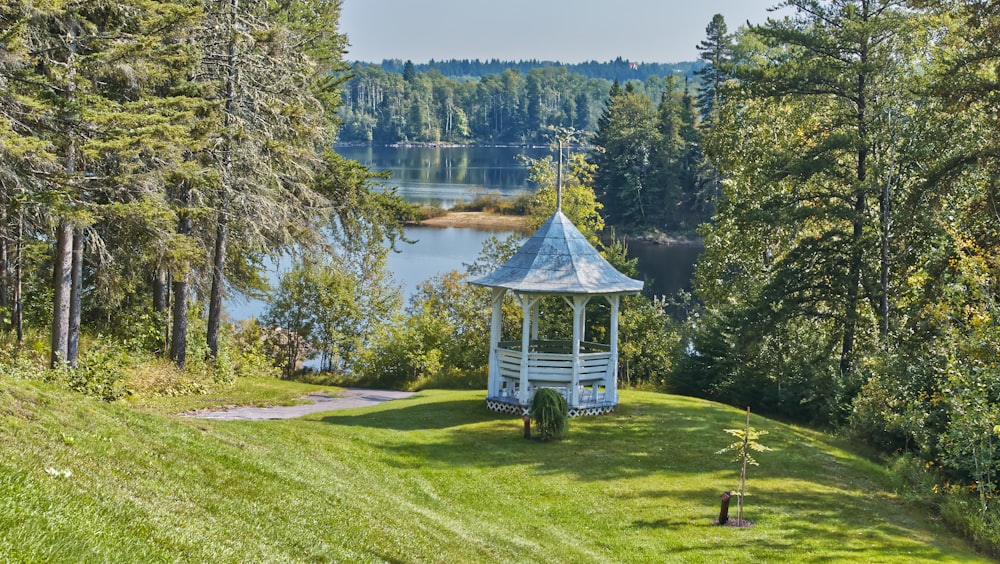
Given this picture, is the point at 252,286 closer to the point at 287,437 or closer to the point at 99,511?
the point at 287,437

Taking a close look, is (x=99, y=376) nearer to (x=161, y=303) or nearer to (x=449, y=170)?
(x=161, y=303)

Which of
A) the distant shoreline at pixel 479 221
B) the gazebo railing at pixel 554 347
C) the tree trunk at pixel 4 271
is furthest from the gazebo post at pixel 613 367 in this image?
the distant shoreline at pixel 479 221

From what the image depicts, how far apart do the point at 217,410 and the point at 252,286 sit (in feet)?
36.7

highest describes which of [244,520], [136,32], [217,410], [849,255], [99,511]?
[136,32]

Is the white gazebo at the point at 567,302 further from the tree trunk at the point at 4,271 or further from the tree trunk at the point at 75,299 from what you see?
the tree trunk at the point at 4,271

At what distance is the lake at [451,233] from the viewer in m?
49.1

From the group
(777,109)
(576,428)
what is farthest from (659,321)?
(576,428)

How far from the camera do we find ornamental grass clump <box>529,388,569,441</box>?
1659cm

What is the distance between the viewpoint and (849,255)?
2380 cm

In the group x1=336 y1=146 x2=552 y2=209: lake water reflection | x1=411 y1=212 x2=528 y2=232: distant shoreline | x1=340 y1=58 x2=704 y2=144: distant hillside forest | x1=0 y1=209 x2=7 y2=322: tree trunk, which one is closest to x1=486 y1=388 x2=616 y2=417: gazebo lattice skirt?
x1=0 y1=209 x2=7 y2=322: tree trunk

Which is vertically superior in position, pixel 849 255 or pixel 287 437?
pixel 849 255

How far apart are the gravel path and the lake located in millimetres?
8259

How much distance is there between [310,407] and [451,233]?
4622 centimetres

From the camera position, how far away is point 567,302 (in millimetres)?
18516
